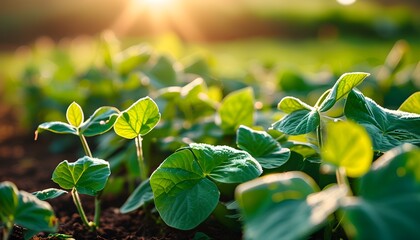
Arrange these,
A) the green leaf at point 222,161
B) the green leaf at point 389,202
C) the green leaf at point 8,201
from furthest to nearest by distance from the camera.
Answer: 1. the green leaf at point 222,161
2. the green leaf at point 8,201
3. the green leaf at point 389,202

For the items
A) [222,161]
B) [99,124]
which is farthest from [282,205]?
[99,124]

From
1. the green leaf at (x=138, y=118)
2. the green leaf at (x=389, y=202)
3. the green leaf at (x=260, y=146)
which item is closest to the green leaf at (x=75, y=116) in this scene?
the green leaf at (x=138, y=118)

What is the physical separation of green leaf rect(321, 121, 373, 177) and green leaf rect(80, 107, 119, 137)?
0.54 m

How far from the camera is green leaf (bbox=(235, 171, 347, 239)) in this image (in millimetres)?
664

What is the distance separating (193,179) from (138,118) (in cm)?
18

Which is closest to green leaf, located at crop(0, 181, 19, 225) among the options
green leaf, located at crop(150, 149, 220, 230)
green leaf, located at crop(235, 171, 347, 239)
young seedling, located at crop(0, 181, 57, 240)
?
young seedling, located at crop(0, 181, 57, 240)

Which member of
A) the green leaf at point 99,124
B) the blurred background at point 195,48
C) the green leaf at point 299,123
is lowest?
the blurred background at point 195,48

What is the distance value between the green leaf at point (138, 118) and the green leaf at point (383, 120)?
0.41 metres

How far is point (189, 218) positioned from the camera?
1003mm

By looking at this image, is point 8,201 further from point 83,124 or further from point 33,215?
point 83,124

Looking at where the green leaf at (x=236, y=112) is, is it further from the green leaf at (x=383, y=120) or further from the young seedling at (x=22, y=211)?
the young seedling at (x=22, y=211)

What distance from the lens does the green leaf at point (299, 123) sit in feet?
3.33

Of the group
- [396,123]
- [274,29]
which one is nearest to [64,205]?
[396,123]

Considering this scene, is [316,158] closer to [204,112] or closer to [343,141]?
[343,141]
